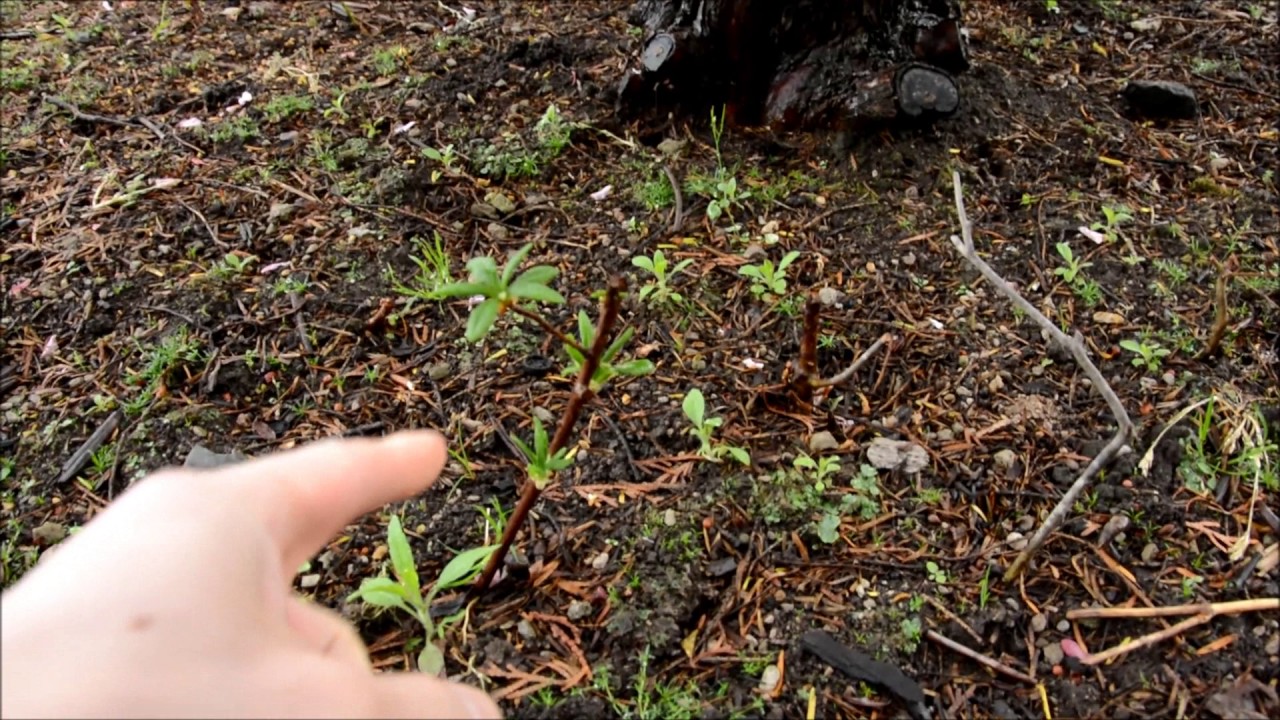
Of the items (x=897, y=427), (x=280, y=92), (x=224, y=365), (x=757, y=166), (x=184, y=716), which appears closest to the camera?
(x=184, y=716)

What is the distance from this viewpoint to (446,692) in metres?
1.31

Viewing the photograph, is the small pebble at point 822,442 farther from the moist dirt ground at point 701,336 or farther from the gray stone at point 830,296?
the gray stone at point 830,296

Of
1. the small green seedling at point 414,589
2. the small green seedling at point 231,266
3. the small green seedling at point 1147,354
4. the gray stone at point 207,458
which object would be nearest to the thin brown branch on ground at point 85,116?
the small green seedling at point 231,266

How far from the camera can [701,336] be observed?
2662mm

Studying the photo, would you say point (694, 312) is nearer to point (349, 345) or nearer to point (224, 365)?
point (349, 345)

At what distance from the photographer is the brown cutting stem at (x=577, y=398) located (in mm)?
1524

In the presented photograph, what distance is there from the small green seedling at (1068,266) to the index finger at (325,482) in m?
2.19

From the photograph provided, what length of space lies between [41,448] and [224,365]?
52 centimetres

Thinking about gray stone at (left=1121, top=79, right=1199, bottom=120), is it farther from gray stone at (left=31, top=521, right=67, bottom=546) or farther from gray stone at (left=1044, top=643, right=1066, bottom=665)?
gray stone at (left=31, top=521, right=67, bottom=546)

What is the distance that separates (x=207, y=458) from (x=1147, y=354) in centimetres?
257

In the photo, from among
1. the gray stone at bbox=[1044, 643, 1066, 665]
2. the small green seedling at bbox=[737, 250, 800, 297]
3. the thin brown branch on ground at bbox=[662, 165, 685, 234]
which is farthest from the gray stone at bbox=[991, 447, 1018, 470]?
the thin brown branch on ground at bbox=[662, 165, 685, 234]

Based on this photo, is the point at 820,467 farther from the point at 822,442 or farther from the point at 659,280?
the point at 659,280

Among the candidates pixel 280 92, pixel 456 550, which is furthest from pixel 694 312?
pixel 280 92

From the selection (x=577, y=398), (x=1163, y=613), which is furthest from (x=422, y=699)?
(x=1163, y=613)
